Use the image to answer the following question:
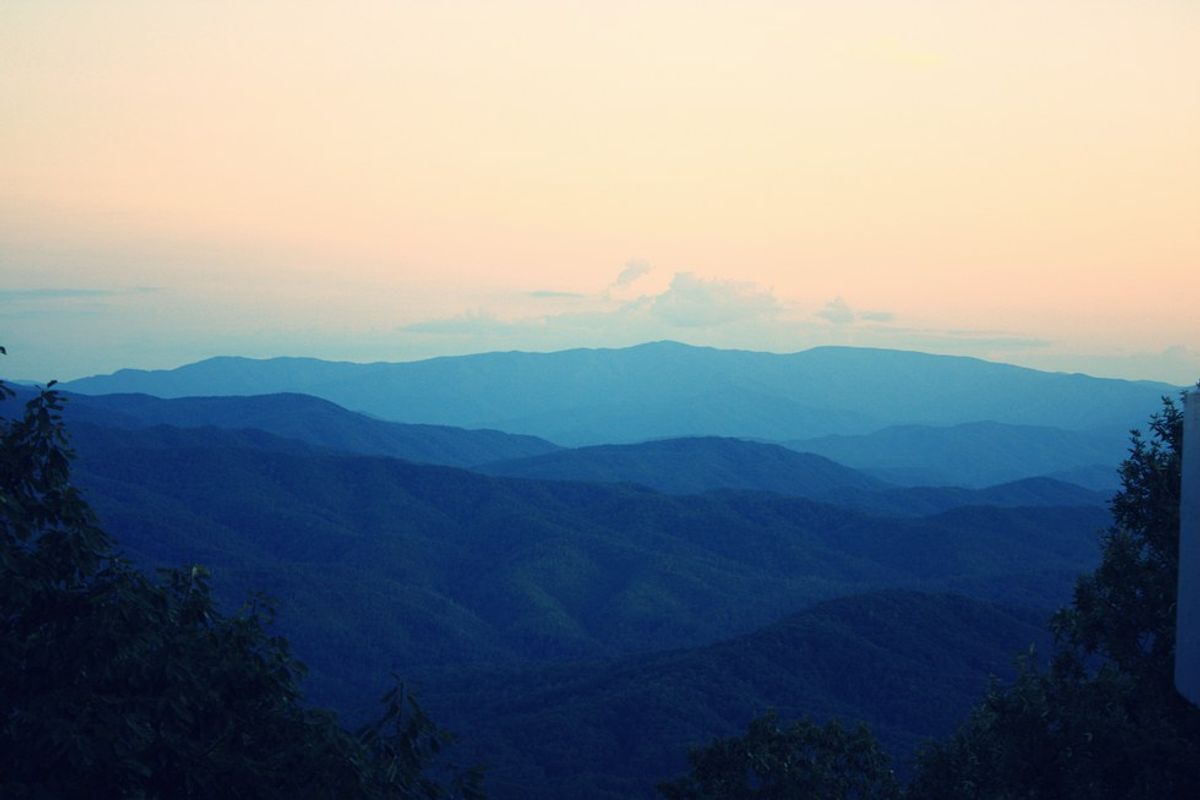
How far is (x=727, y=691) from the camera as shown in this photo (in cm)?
8294

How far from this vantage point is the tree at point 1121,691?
16078 mm

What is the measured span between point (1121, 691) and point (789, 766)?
710 cm

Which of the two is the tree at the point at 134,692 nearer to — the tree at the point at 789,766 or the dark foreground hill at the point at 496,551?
the tree at the point at 789,766

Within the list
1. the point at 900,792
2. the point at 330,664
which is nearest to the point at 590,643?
the point at 330,664

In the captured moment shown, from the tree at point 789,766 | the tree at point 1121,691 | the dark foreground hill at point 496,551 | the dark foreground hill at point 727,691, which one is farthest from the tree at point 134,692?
the dark foreground hill at point 496,551

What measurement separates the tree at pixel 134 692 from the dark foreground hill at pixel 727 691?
5444cm

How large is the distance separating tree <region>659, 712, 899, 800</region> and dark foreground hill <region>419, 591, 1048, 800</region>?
42.9 m

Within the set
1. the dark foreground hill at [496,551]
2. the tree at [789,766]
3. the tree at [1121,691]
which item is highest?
the tree at [1121,691]

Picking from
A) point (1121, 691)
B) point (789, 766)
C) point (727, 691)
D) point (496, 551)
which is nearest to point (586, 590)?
point (496, 551)

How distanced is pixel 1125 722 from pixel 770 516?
169m

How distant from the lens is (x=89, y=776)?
1011cm

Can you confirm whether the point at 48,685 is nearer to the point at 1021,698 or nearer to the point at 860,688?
the point at 1021,698

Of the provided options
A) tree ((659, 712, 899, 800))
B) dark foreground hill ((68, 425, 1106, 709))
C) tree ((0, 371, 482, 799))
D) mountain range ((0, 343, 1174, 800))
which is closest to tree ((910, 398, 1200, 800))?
tree ((659, 712, 899, 800))

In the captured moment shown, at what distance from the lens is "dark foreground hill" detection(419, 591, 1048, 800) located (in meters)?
72.3
